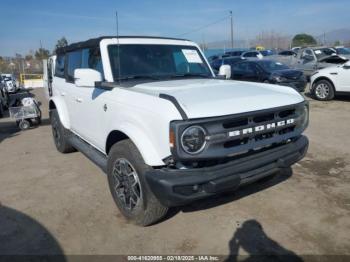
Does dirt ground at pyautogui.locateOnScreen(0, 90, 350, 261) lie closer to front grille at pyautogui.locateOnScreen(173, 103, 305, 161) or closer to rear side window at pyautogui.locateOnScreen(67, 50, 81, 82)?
front grille at pyautogui.locateOnScreen(173, 103, 305, 161)

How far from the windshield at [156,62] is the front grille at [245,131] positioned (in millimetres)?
1574

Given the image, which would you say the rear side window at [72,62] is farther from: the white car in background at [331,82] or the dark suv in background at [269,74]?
the white car in background at [331,82]

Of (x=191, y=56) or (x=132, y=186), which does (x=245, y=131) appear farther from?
(x=191, y=56)

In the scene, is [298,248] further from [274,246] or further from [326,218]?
[326,218]

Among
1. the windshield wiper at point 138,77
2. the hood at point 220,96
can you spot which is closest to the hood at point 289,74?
the hood at point 220,96

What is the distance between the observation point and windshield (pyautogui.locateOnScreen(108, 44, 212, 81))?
4.23 metres

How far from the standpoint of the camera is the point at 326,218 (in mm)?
3645

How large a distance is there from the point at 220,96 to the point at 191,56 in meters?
1.90

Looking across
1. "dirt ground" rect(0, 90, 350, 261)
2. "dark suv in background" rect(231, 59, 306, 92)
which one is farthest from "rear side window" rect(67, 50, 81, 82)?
"dark suv in background" rect(231, 59, 306, 92)

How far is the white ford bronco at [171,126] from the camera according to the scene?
2.90 metres

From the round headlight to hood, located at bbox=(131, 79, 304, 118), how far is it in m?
0.13

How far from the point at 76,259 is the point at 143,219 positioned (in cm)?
74

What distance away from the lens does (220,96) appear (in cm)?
321

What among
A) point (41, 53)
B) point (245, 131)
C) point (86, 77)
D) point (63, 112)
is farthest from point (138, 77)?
point (41, 53)
